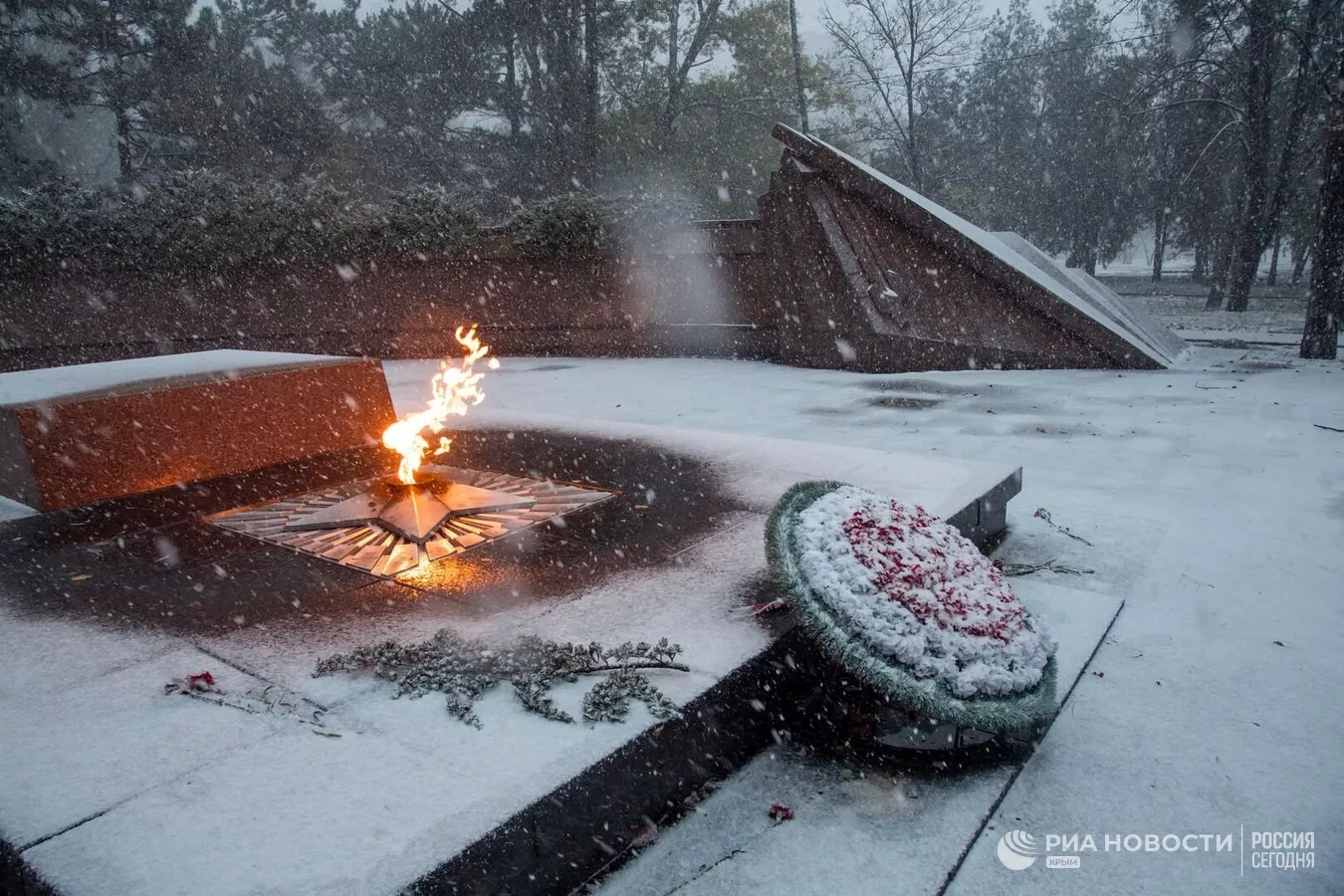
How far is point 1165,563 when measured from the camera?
4090 mm

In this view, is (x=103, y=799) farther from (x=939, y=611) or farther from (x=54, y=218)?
(x=54, y=218)

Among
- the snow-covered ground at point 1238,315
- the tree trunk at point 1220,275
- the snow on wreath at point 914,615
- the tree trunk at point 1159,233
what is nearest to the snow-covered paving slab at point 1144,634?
the snow on wreath at point 914,615

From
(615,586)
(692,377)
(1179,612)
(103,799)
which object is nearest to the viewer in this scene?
(103,799)

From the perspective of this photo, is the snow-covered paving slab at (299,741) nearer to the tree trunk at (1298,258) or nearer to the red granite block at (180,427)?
the red granite block at (180,427)

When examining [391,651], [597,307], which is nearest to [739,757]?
[391,651]

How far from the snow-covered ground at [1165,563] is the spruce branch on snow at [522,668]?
63cm

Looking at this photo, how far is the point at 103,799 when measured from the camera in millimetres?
2012

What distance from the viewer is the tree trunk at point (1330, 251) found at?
9492 millimetres

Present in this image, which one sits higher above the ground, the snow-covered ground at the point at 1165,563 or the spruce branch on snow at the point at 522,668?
the spruce branch on snow at the point at 522,668

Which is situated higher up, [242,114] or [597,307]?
[242,114]

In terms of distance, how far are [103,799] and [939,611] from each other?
7.48 feet

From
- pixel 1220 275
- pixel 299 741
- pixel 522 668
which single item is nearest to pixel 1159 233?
pixel 1220 275

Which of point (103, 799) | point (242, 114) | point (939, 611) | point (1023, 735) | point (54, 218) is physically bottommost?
point (1023, 735)

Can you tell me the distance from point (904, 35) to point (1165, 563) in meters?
20.7
